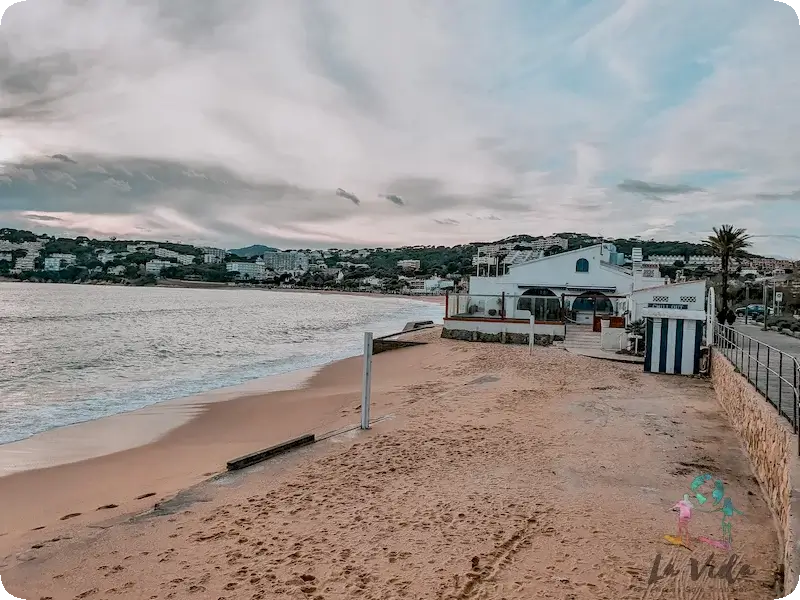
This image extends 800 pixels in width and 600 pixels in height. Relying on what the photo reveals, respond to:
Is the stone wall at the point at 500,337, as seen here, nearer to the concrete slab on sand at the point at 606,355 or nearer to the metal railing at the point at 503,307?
the metal railing at the point at 503,307

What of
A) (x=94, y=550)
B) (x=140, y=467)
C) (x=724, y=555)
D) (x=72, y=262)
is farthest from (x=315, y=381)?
(x=72, y=262)

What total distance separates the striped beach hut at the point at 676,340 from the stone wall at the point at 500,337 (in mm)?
8237

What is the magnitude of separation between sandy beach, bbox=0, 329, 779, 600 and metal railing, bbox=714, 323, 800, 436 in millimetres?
1001

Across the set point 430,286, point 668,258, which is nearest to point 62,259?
point 430,286

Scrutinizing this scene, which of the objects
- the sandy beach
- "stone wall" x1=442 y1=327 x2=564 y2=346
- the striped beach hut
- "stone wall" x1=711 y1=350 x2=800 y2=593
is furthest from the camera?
"stone wall" x1=442 y1=327 x2=564 y2=346

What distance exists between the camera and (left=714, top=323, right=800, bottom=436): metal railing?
6.50 m

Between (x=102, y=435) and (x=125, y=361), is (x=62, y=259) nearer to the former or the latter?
(x=125, y=361)

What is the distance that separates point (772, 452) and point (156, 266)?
655ft

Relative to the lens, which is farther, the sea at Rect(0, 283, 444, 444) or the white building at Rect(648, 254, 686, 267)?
the white building at Rect(648, 254, 686, 267)

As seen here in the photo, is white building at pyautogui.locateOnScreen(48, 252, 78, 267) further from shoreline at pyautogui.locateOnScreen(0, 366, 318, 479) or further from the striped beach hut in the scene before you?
the striped beach hut

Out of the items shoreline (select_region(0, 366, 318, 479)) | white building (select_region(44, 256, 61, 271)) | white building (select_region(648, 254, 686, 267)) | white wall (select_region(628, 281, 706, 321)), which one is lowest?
shoreline (select_region(0, 366, 318, 479))

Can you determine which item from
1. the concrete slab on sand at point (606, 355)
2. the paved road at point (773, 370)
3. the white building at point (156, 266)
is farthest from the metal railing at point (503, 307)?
the white building at point (156, 266)

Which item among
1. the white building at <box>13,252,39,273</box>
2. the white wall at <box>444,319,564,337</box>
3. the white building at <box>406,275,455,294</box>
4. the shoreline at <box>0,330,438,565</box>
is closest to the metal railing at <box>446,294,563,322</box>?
the white wall at <box>444,319,564,337</box>

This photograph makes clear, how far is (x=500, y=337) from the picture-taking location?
86.5 feet
